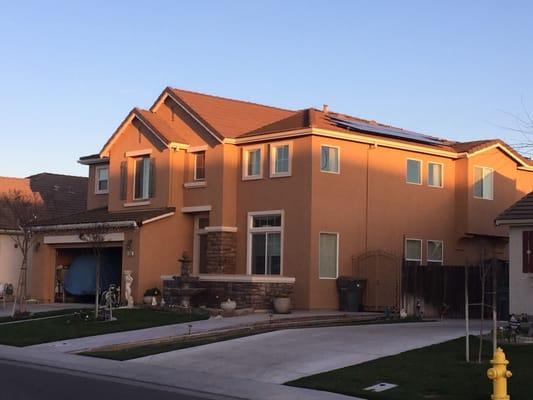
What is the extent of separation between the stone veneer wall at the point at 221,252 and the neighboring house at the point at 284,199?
1.9 inches

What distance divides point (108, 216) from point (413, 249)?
41.2 ft

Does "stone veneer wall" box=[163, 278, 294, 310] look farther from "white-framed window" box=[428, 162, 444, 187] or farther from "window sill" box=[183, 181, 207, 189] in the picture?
"white-framed window" box=[428, 162, 444, 187]

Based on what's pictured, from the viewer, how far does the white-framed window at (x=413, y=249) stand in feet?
108

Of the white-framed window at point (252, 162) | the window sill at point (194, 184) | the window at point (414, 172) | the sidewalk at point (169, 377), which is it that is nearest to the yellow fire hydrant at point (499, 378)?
the sidewalk at point (169, 377)

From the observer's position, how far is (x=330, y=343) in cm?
1984

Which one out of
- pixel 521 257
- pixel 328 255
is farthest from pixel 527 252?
pixel 328 255

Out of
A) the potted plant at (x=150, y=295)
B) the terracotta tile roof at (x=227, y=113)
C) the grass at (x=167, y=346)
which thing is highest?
the terracotta tile roof at (x=227, y=113)

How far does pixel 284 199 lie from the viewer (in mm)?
30203

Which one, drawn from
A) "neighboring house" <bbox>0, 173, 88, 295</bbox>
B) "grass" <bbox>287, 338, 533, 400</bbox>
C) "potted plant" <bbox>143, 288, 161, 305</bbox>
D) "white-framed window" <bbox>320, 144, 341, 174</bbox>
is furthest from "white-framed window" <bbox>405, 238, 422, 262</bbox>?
"neighboring house" <bbox>0, 173, 88, 295</bbox>

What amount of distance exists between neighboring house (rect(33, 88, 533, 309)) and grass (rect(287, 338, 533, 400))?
1131 cm

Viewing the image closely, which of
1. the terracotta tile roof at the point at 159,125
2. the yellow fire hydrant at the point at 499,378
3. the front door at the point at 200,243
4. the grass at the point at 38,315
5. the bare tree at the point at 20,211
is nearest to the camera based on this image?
the yellow fire hydrant at the point at 499,378

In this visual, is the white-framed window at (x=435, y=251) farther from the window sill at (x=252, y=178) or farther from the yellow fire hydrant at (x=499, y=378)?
the yellow fire hydrant at (x=499, y=378)

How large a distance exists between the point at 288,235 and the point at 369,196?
12.2ft

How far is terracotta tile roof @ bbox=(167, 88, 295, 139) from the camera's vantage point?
32.7 meters
